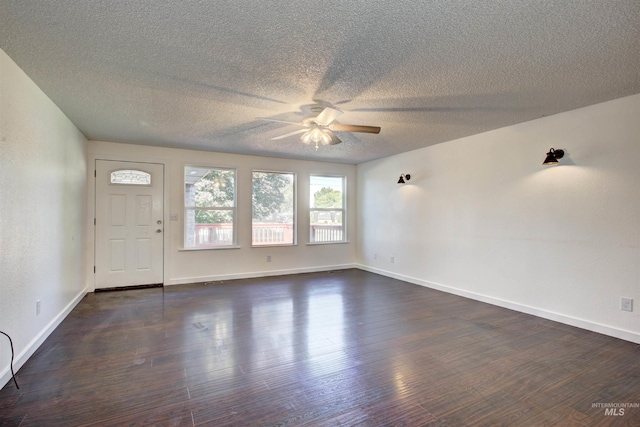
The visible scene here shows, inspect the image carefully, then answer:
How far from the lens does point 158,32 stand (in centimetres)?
194

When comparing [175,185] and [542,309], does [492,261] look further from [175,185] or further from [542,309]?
[175,185]

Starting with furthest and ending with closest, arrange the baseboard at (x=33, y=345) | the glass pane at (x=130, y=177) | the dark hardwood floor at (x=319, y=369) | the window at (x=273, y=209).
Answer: the window at (x=273, y=209), the glass pane at (x=130, y=177), the baseboard at (x=33, y=345), the dark hardwood floor at (x=319, y=369)

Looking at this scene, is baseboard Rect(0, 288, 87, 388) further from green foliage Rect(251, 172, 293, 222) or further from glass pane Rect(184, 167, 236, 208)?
green foliage Rect(251, 172, 293, 222)

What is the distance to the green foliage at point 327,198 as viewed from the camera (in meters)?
6.54

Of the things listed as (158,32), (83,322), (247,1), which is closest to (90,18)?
(158,32)

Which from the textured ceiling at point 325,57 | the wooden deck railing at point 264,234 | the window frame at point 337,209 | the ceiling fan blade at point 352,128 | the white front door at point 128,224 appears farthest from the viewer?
the window frame at point 337,209

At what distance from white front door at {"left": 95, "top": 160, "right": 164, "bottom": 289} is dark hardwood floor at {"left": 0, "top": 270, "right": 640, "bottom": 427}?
1.06m

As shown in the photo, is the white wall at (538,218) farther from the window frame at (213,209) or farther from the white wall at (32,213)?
the white wall at (32,213)

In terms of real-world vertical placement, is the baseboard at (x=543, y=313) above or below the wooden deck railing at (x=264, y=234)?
below

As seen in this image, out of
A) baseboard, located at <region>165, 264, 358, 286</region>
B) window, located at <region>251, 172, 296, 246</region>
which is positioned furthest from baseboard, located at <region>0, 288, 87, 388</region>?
window, located at <region>251, 172, 296, 246</region>

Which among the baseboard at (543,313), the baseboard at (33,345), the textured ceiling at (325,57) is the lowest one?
the baseboard at (543,313)

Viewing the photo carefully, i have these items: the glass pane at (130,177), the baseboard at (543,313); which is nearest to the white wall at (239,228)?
the glass pane at (130,177)

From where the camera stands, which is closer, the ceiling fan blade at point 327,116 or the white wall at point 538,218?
the ceiling fan blade at point 327,116

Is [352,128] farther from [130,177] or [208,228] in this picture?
[130,177]
